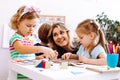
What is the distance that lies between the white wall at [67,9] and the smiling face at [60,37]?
50 centimetres

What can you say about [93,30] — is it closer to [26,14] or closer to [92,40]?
[92,40]

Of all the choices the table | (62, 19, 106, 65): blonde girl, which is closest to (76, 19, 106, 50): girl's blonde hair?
(62, 19, 106, 65): blonde girl

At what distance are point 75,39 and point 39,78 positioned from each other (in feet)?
3.73

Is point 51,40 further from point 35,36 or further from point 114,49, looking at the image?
point 114,49

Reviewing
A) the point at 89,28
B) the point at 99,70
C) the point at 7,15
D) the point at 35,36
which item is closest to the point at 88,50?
the point at 89,28

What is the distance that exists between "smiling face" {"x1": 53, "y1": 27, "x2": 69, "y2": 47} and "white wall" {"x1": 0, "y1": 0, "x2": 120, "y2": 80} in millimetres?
503

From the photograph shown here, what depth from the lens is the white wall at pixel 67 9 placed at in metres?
1.71

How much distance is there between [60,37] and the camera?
1356mm

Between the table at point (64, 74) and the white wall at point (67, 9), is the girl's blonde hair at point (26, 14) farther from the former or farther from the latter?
the white wall at point (67, 9)

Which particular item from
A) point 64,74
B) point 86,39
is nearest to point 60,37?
point 86,39

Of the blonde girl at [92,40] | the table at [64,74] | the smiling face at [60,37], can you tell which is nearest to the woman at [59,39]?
the smiling face at [60,37]

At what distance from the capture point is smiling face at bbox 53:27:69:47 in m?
1.36

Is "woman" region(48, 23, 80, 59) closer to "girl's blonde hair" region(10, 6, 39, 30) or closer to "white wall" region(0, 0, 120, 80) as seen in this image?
"girl's blonde hair" region(10, 6, 39, 30)

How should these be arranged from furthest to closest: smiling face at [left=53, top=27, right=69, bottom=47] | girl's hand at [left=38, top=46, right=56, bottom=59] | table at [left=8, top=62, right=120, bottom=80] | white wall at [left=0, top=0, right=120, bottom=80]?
white wall at [left=0, top=0, right=120, bottom=80]
smiling face at [left=53, top=27, right=69, bottom=47]
girl's hand at [left=38, top=46, right=56, bottom=59]
table at [left=8, top=62, right=120, bottom=80]
